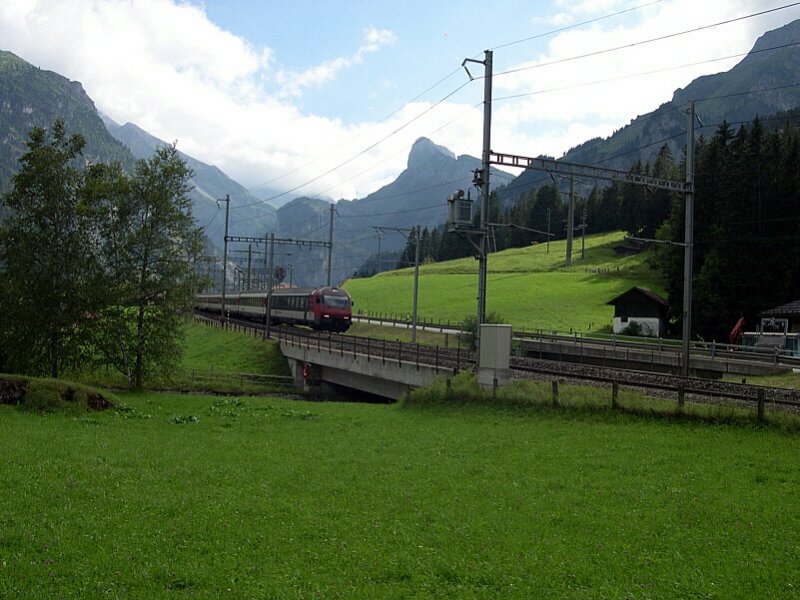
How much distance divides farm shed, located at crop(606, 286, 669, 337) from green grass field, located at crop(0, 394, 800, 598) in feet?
131

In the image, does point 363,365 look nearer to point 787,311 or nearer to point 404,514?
point 404,514

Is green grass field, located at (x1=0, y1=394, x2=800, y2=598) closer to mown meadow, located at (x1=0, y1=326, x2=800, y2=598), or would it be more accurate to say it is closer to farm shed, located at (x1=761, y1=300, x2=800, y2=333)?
mown meadow, located at (x1=0, y1=326, x2=800, y2=598)

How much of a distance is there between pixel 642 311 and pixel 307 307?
28.4 meters

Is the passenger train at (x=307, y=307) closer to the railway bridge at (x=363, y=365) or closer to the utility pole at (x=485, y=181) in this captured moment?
the railway bridge at (x=363, y=365)

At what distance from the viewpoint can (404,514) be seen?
416 inches

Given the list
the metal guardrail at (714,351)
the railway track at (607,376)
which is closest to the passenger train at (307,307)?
the railway track at (607,376)

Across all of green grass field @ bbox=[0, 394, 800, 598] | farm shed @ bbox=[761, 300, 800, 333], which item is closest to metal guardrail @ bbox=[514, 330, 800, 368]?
farm shed @ bbox=[761, 300, 800, 333]

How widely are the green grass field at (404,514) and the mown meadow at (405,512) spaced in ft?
0.12

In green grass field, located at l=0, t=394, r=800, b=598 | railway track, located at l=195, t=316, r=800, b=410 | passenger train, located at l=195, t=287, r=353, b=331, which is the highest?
passenger train, located at l=195, t=287, r=353, b=331

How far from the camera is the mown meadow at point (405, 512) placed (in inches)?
315

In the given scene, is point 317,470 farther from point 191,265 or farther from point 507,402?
point 191,265

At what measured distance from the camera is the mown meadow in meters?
8.00

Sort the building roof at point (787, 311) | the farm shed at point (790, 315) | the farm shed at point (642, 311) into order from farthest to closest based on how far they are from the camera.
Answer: the farm shed at point (642, 311)
the farm shed at point (790, 315)
the building roof at point (787, 311)

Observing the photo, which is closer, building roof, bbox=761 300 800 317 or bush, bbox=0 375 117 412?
bush, bbox=0 375 117 412
